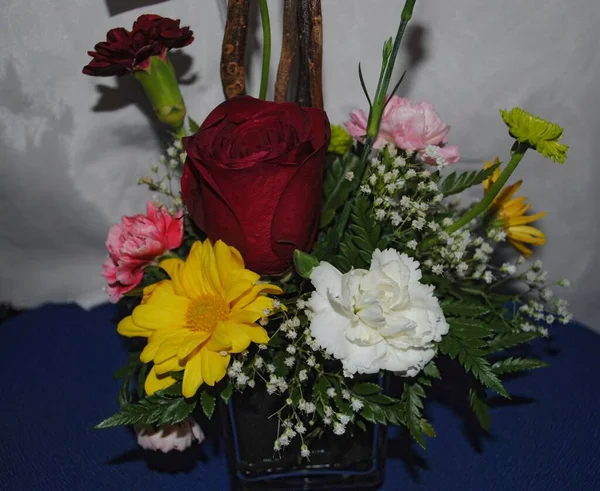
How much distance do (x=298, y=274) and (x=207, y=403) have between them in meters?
0.14

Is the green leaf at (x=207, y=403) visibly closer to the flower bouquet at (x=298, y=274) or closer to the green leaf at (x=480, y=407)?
the flower bouquet at (x=298, y=274)

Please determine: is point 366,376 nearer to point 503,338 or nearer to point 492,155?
point 503,338

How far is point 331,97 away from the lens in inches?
36.8

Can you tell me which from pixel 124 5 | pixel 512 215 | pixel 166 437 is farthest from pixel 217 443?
pixel 124 5

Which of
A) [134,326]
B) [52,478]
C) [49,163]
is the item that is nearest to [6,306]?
[49,163]

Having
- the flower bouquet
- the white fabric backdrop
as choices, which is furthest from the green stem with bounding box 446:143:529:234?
the white fabric backdrop

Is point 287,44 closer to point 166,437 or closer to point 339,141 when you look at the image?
point 339,141

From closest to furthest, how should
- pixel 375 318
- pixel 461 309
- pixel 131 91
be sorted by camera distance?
1. pixel 375 318
2. pixel 461 309
3. pixel 131 91

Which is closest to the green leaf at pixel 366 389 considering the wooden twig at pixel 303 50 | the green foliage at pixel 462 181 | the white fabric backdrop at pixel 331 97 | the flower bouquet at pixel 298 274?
the flower bouquet at pixel 298 274

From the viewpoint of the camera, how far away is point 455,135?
964mm

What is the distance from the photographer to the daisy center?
0.60 meters

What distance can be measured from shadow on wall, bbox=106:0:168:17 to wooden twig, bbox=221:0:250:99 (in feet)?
0.66

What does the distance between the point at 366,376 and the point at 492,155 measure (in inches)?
18.9

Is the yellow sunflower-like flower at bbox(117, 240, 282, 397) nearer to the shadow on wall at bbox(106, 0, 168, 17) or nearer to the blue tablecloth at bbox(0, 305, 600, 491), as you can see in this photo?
the blue tablecloth at bbox(0, 305, 600, 491)
